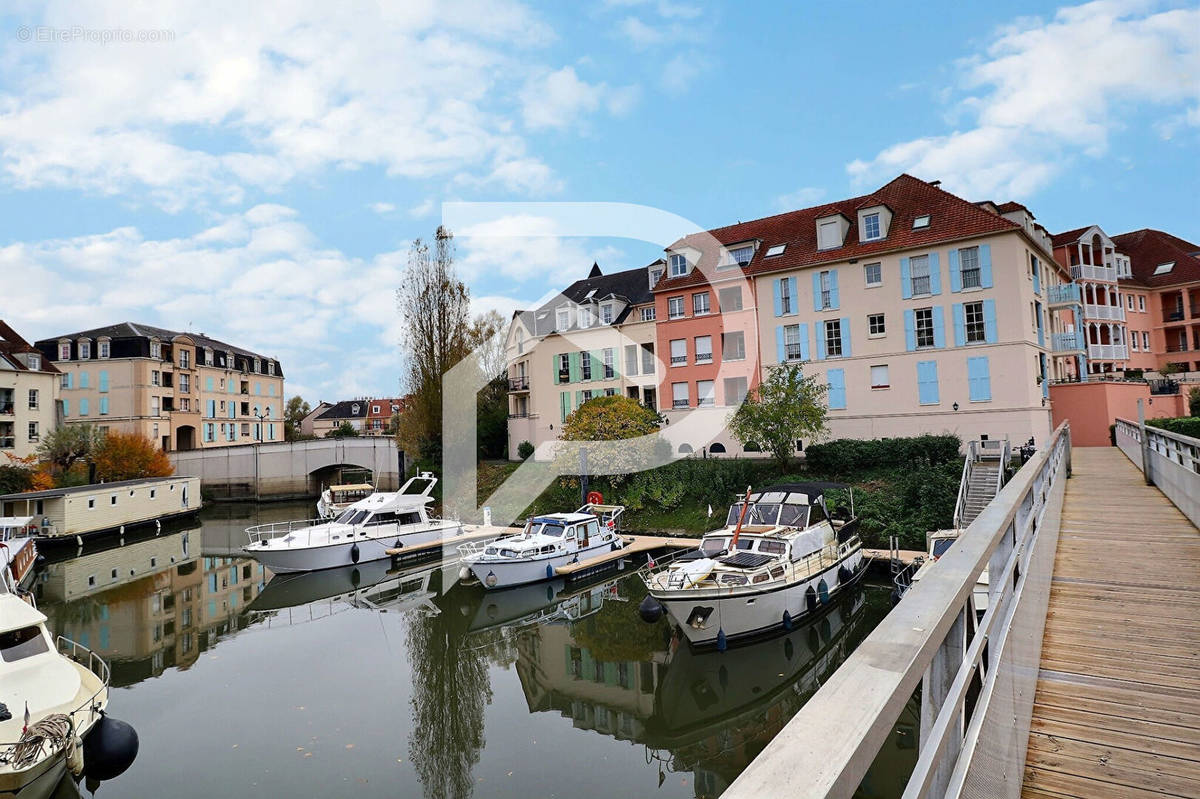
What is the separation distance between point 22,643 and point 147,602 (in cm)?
1242

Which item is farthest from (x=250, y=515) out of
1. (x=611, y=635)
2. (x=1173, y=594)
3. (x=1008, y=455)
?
(x=1173, y=594)

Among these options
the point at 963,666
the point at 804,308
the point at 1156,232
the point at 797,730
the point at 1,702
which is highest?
the point at 1156,232

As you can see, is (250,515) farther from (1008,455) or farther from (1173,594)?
(1173,594)

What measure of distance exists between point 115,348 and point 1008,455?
66.8 metres

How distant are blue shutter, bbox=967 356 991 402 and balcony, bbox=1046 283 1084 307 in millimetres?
7728

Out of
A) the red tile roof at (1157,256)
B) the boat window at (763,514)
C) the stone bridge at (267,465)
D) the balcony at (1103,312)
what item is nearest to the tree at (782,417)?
the boat window at (763,514)

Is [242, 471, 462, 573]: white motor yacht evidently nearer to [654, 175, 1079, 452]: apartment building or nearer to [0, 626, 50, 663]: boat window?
[0, 626, 50, 663]: boat window

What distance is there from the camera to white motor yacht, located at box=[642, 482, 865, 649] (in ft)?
52.7

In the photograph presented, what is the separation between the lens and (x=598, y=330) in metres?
45.7

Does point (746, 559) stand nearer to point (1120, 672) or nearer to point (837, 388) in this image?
point (1120, 672)

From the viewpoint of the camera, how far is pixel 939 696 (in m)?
2.08

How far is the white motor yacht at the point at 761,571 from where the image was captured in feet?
52.7

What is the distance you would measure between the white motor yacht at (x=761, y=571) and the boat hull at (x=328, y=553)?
48.6 ft

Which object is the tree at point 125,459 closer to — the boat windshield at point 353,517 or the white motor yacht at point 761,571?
the boat windshield at point 353,517
